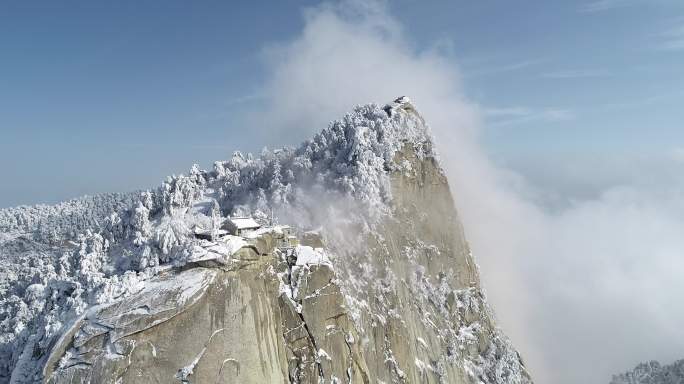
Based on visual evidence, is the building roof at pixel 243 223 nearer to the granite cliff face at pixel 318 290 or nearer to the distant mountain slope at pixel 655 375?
the granite cliff face at pixel 318 290

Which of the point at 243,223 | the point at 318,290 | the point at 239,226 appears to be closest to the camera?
the point at 239,226

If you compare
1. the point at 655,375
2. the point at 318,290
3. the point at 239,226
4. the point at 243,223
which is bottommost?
the point at 655,375

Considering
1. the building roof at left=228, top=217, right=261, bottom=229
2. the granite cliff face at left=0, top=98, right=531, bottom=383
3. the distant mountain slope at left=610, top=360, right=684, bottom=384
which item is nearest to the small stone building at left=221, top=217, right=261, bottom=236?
the building roof at left=228, top=217, right=261, bottom=229

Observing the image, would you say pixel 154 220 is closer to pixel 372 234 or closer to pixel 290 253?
pixel 290 253

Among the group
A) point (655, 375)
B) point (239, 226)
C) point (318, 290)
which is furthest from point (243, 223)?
point (655, 375)

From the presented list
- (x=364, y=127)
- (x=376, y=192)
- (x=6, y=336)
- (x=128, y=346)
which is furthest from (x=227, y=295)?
(x=364, y=127)

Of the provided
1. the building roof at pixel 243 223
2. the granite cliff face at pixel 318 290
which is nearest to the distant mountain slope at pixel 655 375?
the granite cliff face at pixel 318 290

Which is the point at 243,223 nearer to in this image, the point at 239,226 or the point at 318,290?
the point at 239,226
